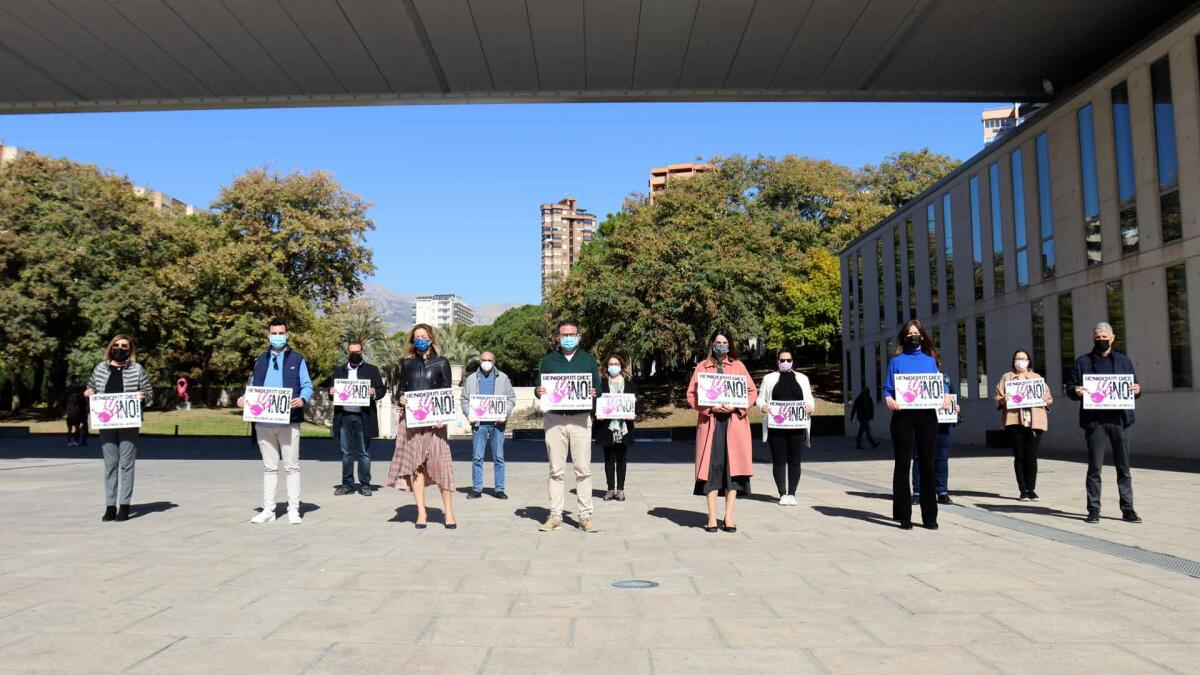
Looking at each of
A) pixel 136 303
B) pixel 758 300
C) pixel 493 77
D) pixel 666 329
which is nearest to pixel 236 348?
pixel 136 303

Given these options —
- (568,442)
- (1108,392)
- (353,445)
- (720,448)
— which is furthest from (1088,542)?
(353,445)

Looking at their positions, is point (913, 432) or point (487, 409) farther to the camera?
point (487, 409)

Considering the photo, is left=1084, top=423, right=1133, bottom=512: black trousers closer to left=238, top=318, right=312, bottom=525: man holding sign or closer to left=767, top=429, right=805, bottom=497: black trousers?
left=767, top=429, right=805, bottom=497: black trousers

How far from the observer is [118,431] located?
9.94 meters

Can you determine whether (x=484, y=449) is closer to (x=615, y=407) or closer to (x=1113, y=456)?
(x=615, y=407)

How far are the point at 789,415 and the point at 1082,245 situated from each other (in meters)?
14.3

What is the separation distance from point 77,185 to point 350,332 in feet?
58.0

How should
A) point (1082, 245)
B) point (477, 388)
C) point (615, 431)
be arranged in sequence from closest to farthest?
point (615, 431) → point (477, 388) → point (1082, 245)

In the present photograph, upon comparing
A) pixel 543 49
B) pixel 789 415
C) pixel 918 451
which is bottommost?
pixel 918 451

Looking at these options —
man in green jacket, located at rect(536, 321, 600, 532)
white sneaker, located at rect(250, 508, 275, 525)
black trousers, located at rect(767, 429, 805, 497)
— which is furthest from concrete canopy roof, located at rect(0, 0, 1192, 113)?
white sneaker, located at rect(250, 508, 275, 525)

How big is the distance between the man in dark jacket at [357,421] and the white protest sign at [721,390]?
5.62m

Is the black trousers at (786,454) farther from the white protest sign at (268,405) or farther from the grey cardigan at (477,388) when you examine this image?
the white protest sign at (268,405)

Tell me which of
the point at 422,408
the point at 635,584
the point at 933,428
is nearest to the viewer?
the point at 635,584

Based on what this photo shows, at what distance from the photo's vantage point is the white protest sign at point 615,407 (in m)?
11.8
